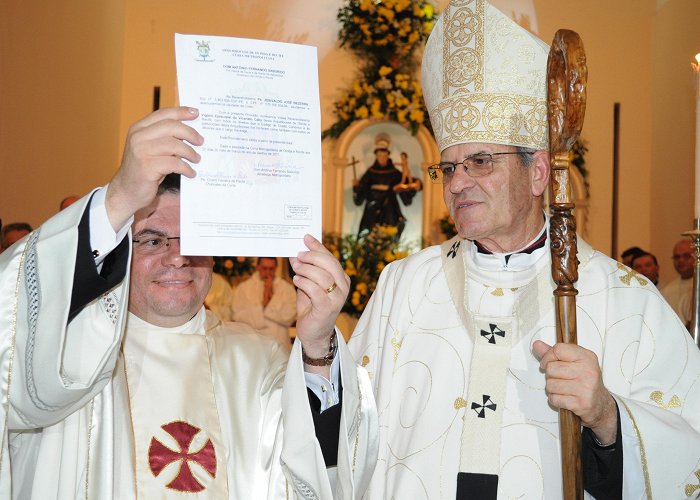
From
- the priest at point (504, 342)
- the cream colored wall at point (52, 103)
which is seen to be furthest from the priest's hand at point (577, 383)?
the cream colored wall at point (52, 103)

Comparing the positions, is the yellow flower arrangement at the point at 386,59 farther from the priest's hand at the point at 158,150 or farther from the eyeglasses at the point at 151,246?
the priest's hand at the point at 158,150

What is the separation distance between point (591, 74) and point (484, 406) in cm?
1027

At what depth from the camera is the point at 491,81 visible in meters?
3.50

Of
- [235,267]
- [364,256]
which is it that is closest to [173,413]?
[364,256]

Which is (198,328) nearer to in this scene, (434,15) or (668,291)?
(668,291)

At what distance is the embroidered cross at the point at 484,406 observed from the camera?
3023 millimetres

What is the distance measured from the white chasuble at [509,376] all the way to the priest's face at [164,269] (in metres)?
0.78

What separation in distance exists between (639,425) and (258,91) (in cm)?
162

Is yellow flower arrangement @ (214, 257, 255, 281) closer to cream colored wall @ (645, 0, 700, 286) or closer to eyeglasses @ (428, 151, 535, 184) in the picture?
cream colored wall @ (645, 0, 700, 286)


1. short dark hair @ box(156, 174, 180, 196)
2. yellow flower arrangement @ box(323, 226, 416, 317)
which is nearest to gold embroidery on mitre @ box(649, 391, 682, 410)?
short dark hair @ box(156, 174, 180, 196)

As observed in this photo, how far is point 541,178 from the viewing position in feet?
11.3

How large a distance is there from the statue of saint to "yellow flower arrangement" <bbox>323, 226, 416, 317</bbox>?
711 millimetres

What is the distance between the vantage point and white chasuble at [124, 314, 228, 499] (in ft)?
9.23

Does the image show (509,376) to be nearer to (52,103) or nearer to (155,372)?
(155,372)
